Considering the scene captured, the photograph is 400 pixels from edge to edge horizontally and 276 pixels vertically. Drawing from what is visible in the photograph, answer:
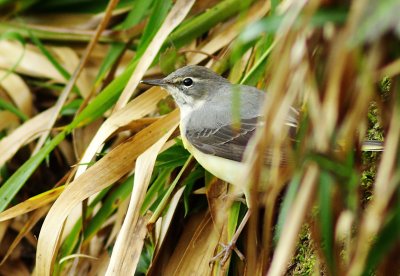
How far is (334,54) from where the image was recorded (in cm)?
237

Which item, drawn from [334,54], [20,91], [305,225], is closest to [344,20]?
[334,54]

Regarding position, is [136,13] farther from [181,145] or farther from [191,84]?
[181,145]

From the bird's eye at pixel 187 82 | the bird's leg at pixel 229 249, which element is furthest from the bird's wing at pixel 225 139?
the bird's eye at pixel 187 82

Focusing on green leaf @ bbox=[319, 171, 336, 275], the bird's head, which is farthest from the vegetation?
the bird's head

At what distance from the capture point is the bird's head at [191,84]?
4.36m

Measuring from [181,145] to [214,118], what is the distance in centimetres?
23

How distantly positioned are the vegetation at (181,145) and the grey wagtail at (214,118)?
4.7 inches

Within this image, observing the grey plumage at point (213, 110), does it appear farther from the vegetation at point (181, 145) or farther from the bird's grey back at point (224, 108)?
the vegetation at point (181, 145)

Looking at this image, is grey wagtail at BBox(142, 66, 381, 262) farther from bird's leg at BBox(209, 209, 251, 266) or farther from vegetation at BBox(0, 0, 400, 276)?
vegetation at BBox(0, 0, 400, 276)

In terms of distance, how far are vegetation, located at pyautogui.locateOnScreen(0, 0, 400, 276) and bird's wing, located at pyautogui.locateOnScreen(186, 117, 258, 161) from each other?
0.19 m

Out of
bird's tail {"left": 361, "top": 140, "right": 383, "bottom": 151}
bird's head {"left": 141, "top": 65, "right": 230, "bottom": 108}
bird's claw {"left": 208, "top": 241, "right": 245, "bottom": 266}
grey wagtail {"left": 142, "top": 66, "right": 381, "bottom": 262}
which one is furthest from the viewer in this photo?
bird's head {"left": 141, "top": 65, "right": 230, "bottom": 108}

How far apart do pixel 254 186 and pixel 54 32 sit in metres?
3.38

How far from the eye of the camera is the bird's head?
4.36 metres

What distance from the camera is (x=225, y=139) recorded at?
13.0ft
